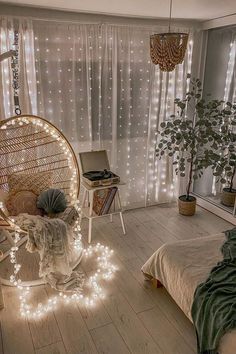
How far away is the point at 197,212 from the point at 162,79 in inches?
67.8

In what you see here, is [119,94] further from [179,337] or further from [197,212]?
[179,337]

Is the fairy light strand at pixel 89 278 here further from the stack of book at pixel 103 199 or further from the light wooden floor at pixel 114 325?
the stack of book at pixel 103 199

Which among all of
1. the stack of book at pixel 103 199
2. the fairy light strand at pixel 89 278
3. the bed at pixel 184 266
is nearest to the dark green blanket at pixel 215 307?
the bed at pixel 184 266

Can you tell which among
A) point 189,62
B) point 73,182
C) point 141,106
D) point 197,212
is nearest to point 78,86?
point 141,106

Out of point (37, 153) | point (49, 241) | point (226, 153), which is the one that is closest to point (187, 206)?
point (226, 153)

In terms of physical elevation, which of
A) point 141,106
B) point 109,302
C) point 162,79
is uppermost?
point 162,79

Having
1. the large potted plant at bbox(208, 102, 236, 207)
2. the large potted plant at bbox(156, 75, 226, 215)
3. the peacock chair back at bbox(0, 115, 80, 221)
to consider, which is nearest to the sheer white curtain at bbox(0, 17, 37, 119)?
the peacock chair back at bbox(0, 115, 80, 221)

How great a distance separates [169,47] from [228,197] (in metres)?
2.50

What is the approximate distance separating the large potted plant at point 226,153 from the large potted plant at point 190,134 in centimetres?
6

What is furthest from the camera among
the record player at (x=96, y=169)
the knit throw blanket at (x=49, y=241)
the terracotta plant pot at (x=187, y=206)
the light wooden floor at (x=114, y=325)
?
the terracotta plant pot at (x=187, y=206)

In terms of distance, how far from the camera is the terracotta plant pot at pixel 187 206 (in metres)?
3.85

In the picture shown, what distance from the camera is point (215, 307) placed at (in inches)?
71.1

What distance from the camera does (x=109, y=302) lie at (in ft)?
7.94

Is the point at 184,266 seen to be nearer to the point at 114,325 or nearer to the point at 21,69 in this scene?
the point at 114,325
